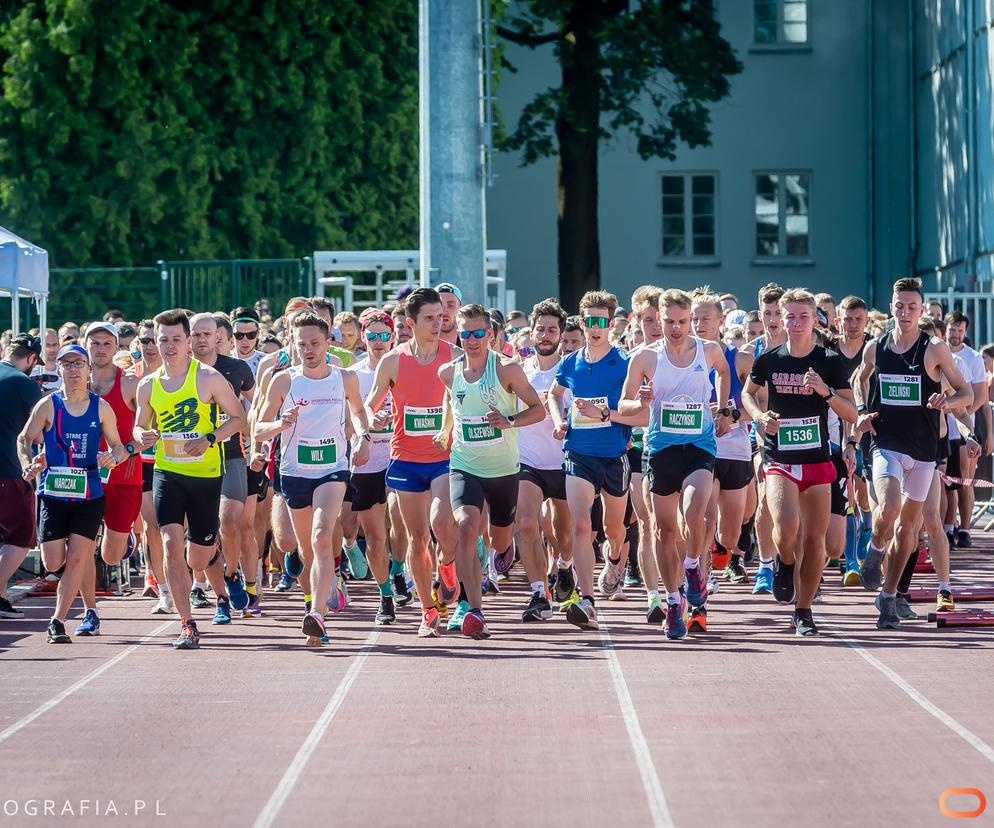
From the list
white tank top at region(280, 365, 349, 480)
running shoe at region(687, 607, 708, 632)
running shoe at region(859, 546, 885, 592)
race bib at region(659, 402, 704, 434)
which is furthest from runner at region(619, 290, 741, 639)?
running shoe at region(859, 546, 885, 592)

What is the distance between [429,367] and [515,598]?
9.27 feet

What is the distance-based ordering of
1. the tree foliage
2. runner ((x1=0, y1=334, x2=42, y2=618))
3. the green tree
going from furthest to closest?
the green tree < the tree foliage < runner ((x1=0, y1=334, x2=42, y2=618))

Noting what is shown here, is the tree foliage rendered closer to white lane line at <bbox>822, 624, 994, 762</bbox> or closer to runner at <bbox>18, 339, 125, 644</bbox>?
runner at <bbox>18, 339, 125, 644</bbox>

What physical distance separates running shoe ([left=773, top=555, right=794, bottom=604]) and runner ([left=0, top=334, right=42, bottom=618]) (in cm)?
518

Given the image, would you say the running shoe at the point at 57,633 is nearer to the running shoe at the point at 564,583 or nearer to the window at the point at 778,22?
the running shoe at the point at 564,583

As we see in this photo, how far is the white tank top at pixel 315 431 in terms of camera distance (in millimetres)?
11438

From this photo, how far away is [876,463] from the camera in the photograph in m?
12.1

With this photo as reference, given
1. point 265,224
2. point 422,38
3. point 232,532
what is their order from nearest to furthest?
point 232,532, point 422,38, point 265,224

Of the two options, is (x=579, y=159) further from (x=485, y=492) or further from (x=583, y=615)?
(x=485, y=492)

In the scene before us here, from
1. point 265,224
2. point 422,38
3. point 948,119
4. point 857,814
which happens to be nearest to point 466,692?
point 857,814

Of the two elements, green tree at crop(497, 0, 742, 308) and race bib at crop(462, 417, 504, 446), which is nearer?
race bib at crop(462, 417, 504, 446)

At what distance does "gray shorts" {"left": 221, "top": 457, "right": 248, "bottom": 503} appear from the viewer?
512 inches

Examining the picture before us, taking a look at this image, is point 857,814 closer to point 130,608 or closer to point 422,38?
point 130,608

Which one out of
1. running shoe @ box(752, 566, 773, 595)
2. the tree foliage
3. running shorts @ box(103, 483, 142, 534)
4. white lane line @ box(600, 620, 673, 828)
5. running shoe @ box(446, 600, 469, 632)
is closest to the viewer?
white lane line @ box(600, 620, 673, 828)
